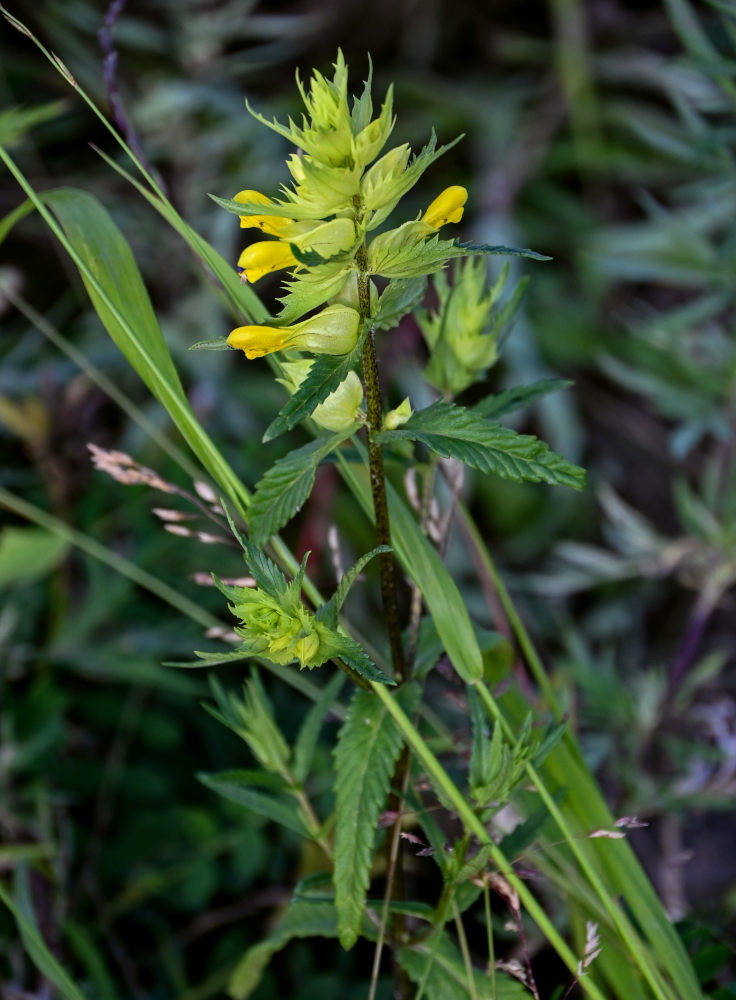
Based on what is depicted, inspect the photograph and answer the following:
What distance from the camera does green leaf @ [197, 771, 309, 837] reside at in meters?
0.69

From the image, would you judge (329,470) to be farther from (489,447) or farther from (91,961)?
(489,447)

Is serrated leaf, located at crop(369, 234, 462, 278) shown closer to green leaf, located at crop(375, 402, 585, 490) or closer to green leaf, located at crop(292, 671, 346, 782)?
green leaf, located at crop(375, 402, 585, 490)

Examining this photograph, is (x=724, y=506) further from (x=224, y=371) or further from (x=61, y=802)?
(x=61, y=802)

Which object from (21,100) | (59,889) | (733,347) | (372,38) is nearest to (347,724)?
(59,889)

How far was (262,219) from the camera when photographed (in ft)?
1.79

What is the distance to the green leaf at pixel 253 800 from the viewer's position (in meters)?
0.69

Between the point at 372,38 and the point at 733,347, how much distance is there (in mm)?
1152

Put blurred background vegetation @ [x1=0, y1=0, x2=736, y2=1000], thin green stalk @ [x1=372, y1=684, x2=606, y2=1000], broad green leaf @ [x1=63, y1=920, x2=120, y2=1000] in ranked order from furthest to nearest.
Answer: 1. blurred background vegetation @ [x1=0, y1=0, x2=736, y2=1000]
2. broad green leaf @ [x1=63, y1=920, x2=120, y2=1000]
3. thin green stalk @ [x1=372, y1=684, x2=606, y2=1000]

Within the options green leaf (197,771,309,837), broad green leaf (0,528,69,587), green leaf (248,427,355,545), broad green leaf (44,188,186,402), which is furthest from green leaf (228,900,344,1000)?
broad green leaf (0,528,69,587)

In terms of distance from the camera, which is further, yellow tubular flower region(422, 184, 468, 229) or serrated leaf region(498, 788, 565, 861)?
Result: serrated leaf region(498, 788, 565, 861)

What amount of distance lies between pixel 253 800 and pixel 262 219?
1.45ft

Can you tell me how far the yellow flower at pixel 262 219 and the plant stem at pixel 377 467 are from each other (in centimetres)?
6

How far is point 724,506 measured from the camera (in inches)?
52.3

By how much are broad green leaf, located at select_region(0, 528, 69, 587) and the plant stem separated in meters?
0.64
